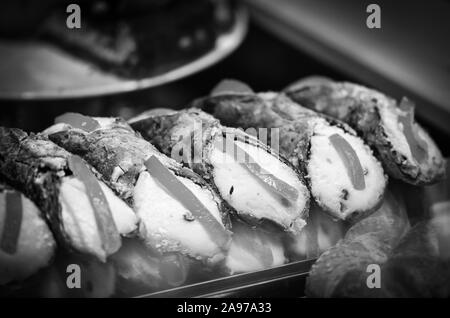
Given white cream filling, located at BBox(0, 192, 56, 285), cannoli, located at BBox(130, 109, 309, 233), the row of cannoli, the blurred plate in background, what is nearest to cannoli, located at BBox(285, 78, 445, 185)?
the row of cannoli

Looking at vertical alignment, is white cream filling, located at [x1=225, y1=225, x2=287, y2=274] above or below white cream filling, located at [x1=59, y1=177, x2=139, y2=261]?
below

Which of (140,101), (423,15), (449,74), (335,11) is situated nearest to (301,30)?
(335,11)

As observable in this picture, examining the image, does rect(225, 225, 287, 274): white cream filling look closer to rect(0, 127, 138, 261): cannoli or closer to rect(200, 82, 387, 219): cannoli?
rect(200, 82, 387, 219): cannoli

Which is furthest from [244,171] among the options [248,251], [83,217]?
[83,217]

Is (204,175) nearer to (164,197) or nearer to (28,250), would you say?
(164,197)

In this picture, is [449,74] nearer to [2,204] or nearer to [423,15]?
[423,15]

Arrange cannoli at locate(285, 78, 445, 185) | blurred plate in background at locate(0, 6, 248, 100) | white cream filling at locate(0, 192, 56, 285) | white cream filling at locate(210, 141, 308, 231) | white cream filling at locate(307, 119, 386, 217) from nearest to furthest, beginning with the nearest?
white cream filling at locate(0, 192, 56, 285) < white cream filling at locate(210, 141, 308, 231) < white cream filling at locate(307, 119, 386, 217) < cannoli at locate(285, 78, 445, 185) < blurred plate in background at locate(0, 6, 248, 100)
